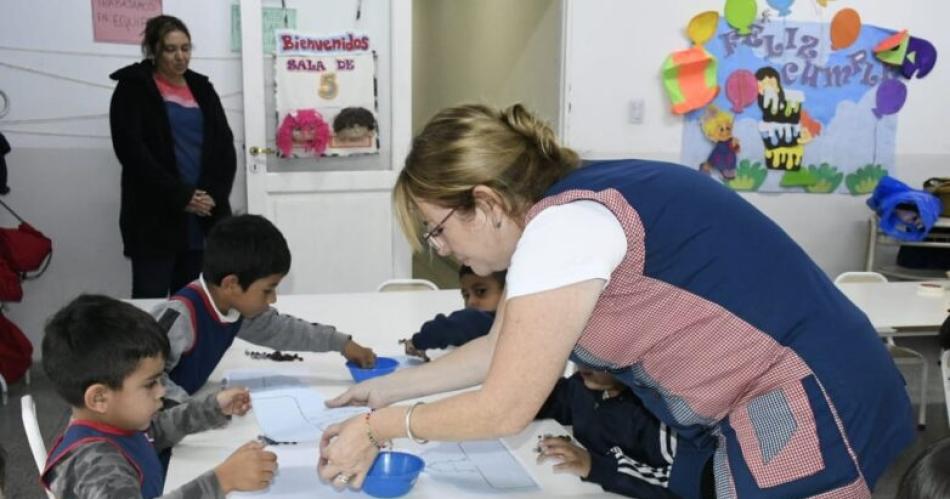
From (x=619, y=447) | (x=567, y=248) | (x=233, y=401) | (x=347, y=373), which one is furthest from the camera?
(x=347, y=373)

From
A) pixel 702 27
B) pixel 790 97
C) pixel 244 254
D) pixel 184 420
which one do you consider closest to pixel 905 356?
pixel 790 97

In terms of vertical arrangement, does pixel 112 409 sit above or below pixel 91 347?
below

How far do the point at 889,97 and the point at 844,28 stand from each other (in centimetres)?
55

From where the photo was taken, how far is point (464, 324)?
7.97ft

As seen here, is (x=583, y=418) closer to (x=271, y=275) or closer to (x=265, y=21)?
(x=271, y=275)

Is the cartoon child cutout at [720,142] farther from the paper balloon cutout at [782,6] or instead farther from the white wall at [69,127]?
the white wall at [69,127]

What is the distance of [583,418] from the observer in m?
1.85

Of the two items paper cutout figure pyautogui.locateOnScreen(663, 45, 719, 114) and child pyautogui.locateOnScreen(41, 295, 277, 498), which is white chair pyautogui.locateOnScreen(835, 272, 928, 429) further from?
child pyautogui.locateOnScreen(41, 295, 277, 498)

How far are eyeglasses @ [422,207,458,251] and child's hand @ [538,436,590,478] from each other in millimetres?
508

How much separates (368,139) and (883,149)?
333cm

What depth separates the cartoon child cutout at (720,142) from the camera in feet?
17.5

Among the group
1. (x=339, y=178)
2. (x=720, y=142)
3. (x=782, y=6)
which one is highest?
(x=782, y=6)

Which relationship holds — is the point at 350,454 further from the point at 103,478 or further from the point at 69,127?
the point at 69,127

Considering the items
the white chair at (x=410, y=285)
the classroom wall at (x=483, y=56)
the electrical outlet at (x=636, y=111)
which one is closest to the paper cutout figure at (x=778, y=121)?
the electrical outlet at (x=636, y=111)
